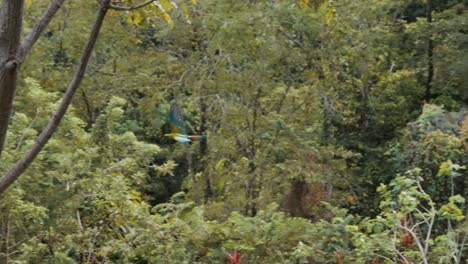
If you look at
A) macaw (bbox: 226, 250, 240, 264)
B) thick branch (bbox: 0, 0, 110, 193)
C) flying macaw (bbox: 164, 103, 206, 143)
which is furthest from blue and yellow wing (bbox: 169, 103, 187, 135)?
thick branch (bbox: 0, 0, 110, 193)

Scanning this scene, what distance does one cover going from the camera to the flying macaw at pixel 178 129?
7.11 meters

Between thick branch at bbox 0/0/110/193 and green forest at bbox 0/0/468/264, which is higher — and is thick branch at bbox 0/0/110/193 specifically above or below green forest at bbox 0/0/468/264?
above

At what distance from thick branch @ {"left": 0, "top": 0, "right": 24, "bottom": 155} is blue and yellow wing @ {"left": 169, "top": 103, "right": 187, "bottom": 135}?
19.2 ft

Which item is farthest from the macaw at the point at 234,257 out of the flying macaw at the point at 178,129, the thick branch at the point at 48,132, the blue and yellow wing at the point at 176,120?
the thick branch at the point at 48,132

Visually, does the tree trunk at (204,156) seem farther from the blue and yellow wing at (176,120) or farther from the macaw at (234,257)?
the macaw at (234,257)

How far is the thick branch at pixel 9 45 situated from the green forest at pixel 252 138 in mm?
2434

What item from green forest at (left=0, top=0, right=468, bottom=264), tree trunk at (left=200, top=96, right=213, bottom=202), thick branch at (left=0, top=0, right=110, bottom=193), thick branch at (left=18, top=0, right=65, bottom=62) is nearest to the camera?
thick branch at (left=18, top=0, right=65, bottom=62)

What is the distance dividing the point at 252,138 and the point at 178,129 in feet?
3.07

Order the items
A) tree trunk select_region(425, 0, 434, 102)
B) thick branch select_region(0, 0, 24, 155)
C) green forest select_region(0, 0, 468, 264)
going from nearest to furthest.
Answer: thick branch select_region(0, 0, 24, 155) < green forest select_region(0, 0, 468, 264) < tree trunk select_region(425, 0, 434, 102)

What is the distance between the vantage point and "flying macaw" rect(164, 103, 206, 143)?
7.11 meters

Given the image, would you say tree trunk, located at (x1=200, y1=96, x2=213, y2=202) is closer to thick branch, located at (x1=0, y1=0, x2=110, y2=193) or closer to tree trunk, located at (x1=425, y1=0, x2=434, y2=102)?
tree trunk, located at (x1=425, y1=0, x2=434, y2=102)

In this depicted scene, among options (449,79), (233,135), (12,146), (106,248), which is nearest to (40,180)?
(12,146)

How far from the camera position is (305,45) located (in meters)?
7.27

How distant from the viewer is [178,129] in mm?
7543
